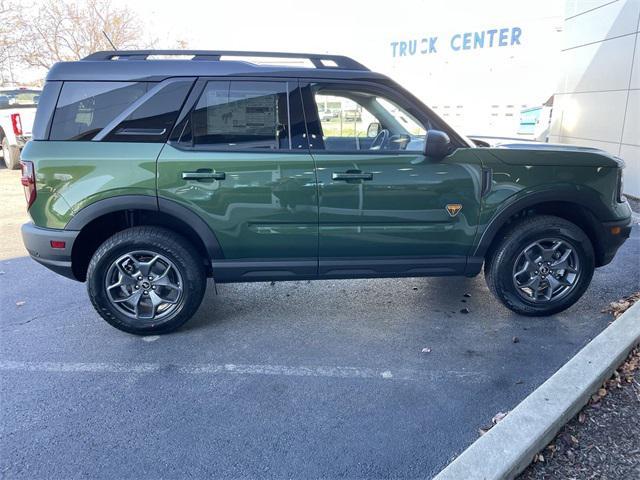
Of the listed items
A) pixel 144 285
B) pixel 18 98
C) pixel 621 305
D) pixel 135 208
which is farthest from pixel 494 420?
pixel 18 98

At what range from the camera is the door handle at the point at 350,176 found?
3.40 m

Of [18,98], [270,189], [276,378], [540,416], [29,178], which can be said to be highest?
[18,98]

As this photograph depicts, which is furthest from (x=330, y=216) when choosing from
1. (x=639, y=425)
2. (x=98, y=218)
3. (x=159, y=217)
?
(x=639, y=425)

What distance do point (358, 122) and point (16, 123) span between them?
936 centimetres

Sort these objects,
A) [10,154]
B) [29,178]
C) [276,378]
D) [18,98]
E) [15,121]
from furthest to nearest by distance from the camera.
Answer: [18,98] → [10,154] → [15,121] → [29,178] → [276,378]

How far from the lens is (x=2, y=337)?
3562mm

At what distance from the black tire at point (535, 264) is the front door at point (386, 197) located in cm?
30

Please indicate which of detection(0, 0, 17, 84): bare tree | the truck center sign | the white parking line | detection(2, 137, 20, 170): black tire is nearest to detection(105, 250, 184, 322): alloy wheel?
the white parking line

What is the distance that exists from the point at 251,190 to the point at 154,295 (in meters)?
1.08

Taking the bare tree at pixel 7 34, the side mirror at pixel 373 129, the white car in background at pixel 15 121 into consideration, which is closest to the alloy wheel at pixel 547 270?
the side mirror at pixel 373 129

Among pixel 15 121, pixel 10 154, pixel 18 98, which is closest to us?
pixel 15 121

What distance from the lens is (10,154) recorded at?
35.0 feet

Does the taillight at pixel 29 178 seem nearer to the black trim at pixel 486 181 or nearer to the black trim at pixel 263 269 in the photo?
the black trim at pixel 263 269

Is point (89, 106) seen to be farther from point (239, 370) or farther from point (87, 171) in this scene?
point (239, 370)
